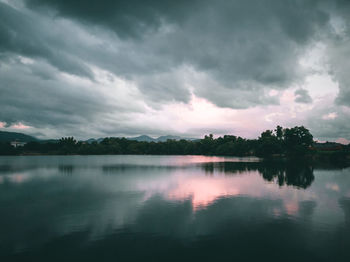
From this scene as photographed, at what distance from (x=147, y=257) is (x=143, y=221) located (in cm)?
626

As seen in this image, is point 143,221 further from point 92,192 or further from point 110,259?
point 92,192

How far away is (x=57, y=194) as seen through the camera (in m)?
30.8

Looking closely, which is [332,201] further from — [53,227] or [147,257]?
[53,227]

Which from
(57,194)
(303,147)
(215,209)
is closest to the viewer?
(215,209)

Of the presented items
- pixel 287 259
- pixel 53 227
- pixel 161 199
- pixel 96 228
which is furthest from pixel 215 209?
pixel 53 227

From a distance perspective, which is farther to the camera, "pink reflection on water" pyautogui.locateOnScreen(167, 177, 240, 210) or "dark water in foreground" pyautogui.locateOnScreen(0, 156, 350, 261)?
"pink reflection on water" pyautogui.locateOnScreen(167, 177, 240, 210)

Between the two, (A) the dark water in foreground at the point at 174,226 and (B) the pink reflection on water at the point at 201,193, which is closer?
(A) the dark water in foreground at the point at 174,226

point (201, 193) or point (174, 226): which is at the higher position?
point (174, 226)

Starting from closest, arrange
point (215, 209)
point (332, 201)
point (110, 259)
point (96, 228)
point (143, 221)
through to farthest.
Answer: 1. point (110, 259)
2. point (96, 228)
3. point (143, 221)
4. point (215, 209)
5. point (332, 201)

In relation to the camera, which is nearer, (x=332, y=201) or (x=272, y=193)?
(x=332, y=201)

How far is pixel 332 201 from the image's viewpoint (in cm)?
2670

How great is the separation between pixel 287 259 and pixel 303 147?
14110 centimetres

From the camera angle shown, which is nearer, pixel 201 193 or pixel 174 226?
pixel 174 226

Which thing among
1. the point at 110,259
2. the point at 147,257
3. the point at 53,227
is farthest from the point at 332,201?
the point at 53,227
